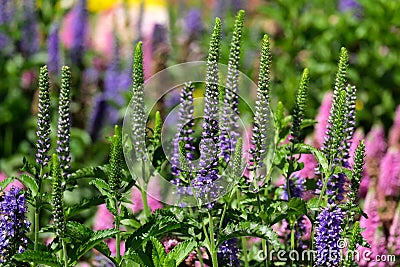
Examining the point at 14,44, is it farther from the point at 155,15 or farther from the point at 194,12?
the point at 155,15

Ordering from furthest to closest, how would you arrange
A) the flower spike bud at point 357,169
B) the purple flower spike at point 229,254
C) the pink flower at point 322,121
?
the pink flower at point 322,121 < the purple flower spike at point 229,254 < the flower spike bud at point 357,169

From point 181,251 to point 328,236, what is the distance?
0.39 metres

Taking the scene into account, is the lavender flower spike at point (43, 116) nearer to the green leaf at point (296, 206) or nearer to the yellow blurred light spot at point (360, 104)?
the green leaf at point (296, 206)

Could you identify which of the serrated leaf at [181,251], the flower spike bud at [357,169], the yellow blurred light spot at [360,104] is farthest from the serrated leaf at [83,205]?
the yellow blurred light spot at [360,104]

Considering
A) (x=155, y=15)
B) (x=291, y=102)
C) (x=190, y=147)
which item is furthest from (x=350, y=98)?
(x=155, y=15)

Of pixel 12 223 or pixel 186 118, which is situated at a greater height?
pixel 186 118

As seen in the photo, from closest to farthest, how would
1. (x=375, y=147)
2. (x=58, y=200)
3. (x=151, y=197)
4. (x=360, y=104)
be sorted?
(x=58, y=200)
(x=151, y=197)
(x=375, y=147)
(x=360, y=104)

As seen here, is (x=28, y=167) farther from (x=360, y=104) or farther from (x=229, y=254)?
(x=360, y=104)

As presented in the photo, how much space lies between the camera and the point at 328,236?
1.98m

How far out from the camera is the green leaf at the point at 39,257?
1797 mm

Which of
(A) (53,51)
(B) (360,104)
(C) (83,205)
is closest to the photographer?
(C) (83,205)

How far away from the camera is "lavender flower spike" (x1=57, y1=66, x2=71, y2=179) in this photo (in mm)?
1943

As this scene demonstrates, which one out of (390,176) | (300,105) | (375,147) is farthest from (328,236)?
(375,147)

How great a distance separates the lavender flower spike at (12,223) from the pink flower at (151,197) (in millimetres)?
489
